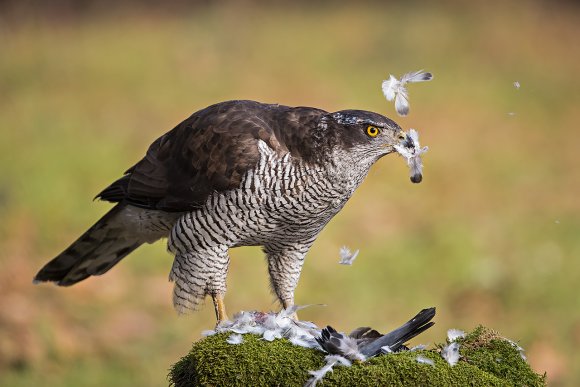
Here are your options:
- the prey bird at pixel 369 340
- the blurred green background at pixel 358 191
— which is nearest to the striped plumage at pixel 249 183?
the prey bird at pixel 369 340

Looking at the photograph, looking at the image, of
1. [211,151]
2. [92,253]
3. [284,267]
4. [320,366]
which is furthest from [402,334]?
[92,253]

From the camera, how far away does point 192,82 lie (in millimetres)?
15797

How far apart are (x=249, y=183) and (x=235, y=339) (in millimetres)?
906

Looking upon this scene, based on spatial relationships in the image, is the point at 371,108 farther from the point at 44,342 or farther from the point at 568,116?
the point at 44,342

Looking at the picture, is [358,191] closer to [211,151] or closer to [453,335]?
[211,151]

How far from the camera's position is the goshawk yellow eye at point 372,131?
164 inches

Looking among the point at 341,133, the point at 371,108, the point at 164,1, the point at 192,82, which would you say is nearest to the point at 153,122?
the point at 192,82

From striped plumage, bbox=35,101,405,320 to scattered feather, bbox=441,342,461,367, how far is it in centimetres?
94

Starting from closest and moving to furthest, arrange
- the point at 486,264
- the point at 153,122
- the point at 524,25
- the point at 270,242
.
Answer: the point at 270,242
the point at 486,264
the point at 153,122
the point at 524,25

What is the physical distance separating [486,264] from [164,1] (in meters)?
13.8

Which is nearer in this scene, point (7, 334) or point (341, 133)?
point (341, 133)

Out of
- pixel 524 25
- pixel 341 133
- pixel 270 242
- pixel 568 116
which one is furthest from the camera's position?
pixel 524 25

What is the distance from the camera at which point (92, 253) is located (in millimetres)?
A: 5496

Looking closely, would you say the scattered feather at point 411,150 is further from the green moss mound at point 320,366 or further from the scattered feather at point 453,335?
the green moss mound at point 320,366
